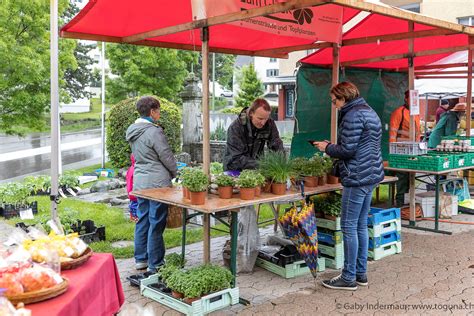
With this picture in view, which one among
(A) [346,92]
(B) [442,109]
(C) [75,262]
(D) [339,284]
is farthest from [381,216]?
(B) [442,109]

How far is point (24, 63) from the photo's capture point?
356 inches

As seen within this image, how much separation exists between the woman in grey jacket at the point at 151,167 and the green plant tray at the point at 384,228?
2464 millimetres

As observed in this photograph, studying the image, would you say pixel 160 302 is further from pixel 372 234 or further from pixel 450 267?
pixel 450 267

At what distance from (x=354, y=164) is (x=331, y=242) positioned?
4.24 ft

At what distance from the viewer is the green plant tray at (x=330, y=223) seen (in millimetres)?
5523

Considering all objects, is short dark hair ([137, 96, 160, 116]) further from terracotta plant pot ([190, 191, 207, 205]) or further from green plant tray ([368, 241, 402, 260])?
green plant tray ([368, 241, 402, 260])

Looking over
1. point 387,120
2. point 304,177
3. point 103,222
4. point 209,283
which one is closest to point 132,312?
point 209,283

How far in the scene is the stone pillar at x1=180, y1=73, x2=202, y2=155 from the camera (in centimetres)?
1386

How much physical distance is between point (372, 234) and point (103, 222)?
4096 mm

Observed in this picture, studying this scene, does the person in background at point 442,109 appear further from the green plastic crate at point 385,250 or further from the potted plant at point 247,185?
the potted plant at point 247,185

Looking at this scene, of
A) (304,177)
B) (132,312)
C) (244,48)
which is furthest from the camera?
(244,48)

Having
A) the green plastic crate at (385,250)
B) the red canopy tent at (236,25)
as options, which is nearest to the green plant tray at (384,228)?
the green plastic crate at (385,250)

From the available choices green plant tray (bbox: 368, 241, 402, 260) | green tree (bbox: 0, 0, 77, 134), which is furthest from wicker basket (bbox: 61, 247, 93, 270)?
green tree (bbox: 0, 0, 77, 134)

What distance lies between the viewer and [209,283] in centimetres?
427
